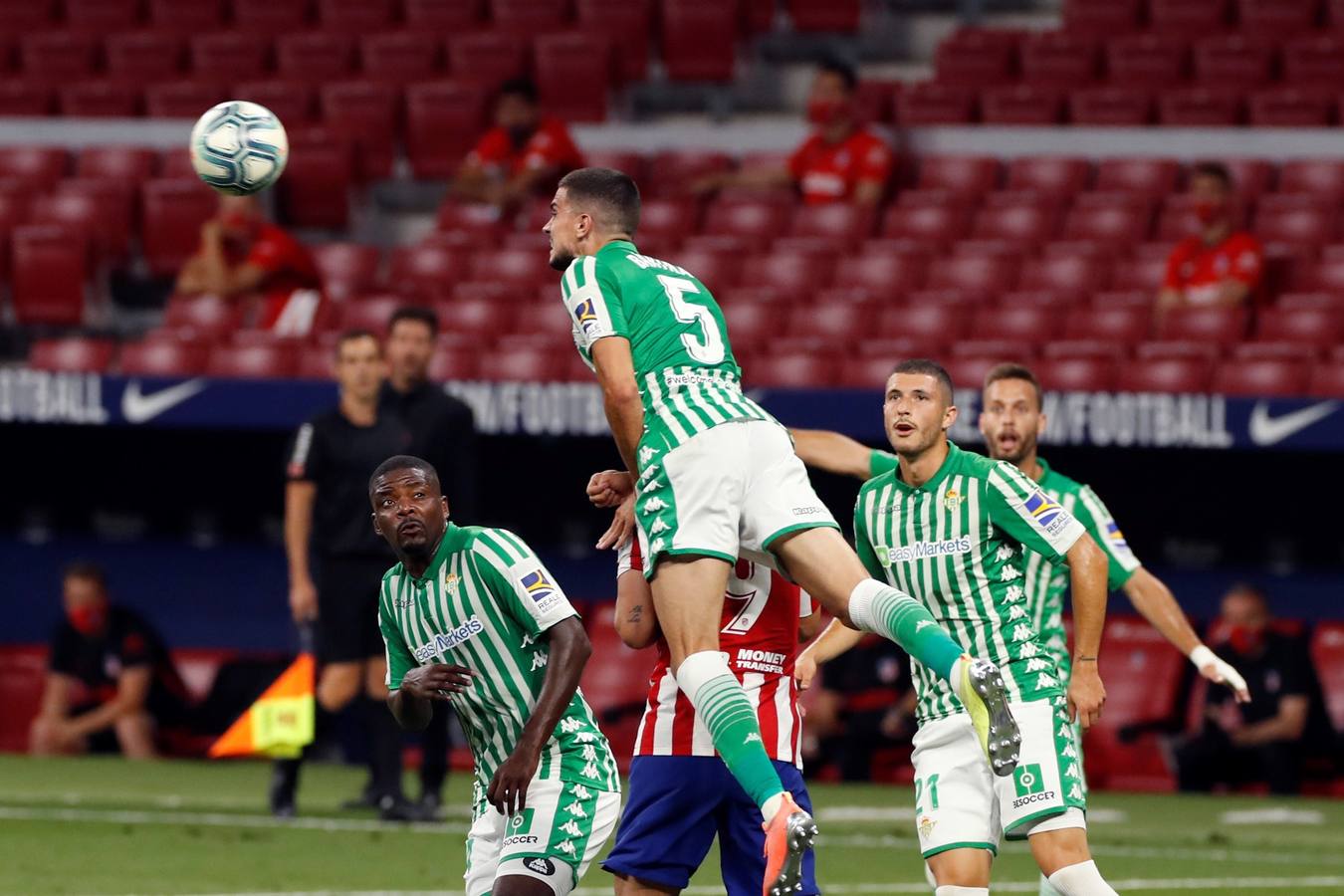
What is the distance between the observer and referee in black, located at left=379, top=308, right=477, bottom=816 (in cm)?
1030

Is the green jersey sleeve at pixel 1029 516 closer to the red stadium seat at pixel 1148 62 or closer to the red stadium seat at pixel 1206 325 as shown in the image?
the red stadium seat at pixel 1206 325

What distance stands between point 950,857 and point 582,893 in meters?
2.51

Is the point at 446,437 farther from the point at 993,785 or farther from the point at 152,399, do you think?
the point at 993,785

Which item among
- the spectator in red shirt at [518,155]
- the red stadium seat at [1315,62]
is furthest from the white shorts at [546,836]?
the red stadium seat at [1315,62]

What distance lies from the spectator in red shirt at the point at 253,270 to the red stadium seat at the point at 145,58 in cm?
326

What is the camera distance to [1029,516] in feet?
22.1

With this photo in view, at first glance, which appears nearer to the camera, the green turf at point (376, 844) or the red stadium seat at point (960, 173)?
the green turf at point (376, 844)

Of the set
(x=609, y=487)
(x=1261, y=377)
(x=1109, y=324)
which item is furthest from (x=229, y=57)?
(x=609, y=487)

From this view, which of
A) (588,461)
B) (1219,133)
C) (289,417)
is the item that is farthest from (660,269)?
(1219,133)

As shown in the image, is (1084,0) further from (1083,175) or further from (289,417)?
(289,417)

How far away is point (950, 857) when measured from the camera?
6605 mm

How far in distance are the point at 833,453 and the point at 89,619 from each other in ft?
25.0

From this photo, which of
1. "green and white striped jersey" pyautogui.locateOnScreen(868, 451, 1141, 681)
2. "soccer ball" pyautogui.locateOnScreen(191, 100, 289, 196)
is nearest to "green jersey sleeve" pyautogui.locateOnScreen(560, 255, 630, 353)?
"green and white striped jersey" pyautogui.locateOnScreen(868, 451, 1141, 681)

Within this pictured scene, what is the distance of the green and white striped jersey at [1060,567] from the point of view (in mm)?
7543
